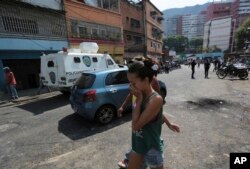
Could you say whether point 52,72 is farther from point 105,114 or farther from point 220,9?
point 220,9

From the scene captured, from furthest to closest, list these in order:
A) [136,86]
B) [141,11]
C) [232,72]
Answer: [141,11], [232,72], [136,86]

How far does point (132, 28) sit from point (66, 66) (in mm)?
22406

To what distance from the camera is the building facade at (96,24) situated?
619 inches

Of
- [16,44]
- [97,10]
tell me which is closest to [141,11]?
[97,10]

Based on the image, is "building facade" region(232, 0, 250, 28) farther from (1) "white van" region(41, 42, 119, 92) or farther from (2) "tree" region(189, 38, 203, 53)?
(1) "white van" region(41, 42, 119, 92)

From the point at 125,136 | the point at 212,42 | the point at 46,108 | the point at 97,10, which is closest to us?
the point at 125,136

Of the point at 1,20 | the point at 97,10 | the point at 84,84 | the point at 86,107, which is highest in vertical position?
the point at 97,10

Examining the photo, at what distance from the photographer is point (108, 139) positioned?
4.42 metres

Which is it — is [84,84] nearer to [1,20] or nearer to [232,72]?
[1,20]

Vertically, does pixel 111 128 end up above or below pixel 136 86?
below

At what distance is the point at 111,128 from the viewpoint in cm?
509

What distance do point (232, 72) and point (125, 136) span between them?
48.4 ft

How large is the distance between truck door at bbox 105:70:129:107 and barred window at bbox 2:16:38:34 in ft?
32.0

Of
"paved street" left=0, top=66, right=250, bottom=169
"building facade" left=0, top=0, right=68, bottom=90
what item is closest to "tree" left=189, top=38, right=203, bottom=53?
"building facade" left=0, top=0, right=68, bottom=90
